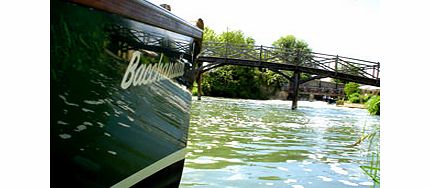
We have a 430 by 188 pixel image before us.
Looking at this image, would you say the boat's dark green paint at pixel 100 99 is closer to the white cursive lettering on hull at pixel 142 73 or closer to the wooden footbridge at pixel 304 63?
the white cursive lettering on hull at pixel 142 73

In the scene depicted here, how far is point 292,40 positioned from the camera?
4106 centimetres

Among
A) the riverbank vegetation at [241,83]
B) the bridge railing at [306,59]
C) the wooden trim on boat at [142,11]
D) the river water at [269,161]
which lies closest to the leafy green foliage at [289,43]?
the riverbank vegetation at [241,83]

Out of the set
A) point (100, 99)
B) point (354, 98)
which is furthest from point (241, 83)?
point (100, 99)

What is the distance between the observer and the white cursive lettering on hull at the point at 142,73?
1.04 m

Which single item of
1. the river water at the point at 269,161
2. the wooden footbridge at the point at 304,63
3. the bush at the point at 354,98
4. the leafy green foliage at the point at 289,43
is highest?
the leafy green foliage at the point at 289,43

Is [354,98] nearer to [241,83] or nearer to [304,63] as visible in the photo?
[241,83]

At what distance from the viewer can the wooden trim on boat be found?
33.0 inches

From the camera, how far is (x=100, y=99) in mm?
922

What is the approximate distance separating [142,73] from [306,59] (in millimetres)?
13918

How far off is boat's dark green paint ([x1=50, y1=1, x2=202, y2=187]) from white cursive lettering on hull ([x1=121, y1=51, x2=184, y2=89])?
2 cm

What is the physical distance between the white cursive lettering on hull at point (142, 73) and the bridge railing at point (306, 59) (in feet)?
42.5
